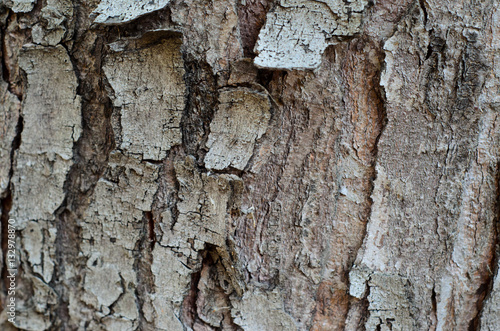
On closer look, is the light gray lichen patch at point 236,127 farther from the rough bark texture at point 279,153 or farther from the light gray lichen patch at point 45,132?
the light gray lichen patch at point 45,132

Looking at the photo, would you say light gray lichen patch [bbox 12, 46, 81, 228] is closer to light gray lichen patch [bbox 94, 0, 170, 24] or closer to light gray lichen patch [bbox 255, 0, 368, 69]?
light gray lichen patch [bbox 94, 0, 170, 24]

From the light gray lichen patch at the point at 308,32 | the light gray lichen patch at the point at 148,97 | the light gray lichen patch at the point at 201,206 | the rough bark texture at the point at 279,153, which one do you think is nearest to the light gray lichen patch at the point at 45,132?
the rough bark texture at the point at 279,153

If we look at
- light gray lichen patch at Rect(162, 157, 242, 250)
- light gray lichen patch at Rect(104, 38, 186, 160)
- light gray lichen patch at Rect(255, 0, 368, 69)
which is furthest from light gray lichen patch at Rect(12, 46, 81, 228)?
light gray lichen patch at Rect(255, 0, 368, 69)

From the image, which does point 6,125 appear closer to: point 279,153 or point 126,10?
point 126,10

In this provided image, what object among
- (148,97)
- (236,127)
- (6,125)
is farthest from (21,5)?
(236,127)

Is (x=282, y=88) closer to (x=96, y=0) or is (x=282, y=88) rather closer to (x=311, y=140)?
(x=311, y=140)

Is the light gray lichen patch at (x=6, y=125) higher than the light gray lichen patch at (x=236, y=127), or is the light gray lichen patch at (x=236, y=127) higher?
the light gray lichen patch at (x=236, y=127)
